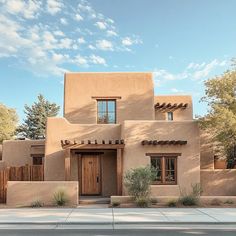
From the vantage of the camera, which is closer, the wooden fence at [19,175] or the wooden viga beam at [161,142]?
the wooden fence at [19,175]

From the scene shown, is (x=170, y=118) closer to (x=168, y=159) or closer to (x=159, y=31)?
(x=168, y=159)

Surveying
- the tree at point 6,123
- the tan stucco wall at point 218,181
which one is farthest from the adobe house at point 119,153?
the tree at point 6,123

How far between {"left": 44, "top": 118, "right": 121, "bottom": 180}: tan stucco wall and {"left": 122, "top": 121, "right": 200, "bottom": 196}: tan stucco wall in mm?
1290

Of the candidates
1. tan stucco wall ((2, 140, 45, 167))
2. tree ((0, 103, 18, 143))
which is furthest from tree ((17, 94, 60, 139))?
tan stucco wall ((2, 140, 45, 167))

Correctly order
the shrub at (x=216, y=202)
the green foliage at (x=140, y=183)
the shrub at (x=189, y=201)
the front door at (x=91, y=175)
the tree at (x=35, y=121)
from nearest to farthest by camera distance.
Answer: the shrub at (x=189, y=201) < the shrub at (x=216, y=202) < the green foliage at (x=140, y=183) < the front door at (x=91, y=175) < the tree at (x=35, y=121)

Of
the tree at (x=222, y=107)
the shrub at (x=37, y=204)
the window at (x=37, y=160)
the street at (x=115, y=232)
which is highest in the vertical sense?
the tree at (x=222, y=107)

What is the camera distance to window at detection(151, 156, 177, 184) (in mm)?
21328

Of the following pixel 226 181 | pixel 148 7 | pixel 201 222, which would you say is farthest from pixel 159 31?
pixel 201 222

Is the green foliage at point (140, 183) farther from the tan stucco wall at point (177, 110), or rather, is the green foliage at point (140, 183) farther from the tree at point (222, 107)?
the tan stucco wall at point (177, 110)

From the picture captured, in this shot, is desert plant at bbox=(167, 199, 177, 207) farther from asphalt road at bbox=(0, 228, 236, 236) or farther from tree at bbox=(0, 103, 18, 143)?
tree at bbox=(0, 103, 18, 143)

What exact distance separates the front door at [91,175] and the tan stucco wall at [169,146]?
2.15 metres

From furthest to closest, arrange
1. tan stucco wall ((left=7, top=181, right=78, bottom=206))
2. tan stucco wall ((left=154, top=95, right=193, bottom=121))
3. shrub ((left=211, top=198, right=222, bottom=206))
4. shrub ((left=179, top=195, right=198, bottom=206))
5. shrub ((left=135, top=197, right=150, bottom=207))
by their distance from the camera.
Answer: tan stucco wall ((left=154, top=95, right=193, bottom=121)), tan stucco wall ((left=7, top=181, right=78, bottom=206)), shrub ((left=211, top=198, right=222, bottom=206)), shrub ((left=179, top=195, right=198, bottom=206)), shrub ((left=135, top=197, right=150, bottom=207))

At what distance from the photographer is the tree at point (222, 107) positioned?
2092 centimetres

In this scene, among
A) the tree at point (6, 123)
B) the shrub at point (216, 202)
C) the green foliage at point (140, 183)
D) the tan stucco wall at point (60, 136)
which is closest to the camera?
the shrub at point (216, 202)
